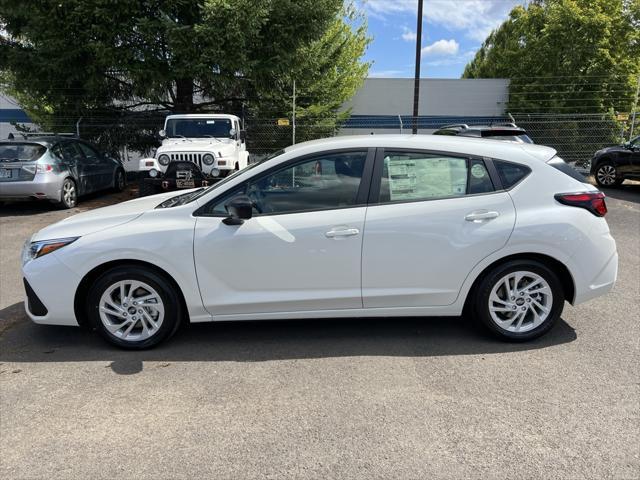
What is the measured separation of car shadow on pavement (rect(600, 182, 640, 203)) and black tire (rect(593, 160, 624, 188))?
0.65 ft

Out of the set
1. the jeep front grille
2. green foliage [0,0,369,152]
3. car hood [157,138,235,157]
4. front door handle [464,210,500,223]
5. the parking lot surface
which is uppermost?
green foliage [0,0,369,152]

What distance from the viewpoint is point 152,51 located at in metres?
12.3

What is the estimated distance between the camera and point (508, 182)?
3912 millimetres

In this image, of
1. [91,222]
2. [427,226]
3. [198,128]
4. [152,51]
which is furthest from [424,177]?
[152,51]

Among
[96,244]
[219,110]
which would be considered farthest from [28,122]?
[96,244]

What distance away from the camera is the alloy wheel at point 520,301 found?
154 inches

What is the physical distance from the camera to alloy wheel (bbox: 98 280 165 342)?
3818 millimetres

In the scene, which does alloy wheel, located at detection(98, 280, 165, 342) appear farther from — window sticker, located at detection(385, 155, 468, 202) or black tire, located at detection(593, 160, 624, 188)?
black tire, located at detection(593, 160, 624, 188)

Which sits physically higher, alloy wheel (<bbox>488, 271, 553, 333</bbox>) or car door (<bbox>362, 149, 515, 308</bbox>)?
car door (<bbox>362, 149, 515, 308</bbox>)

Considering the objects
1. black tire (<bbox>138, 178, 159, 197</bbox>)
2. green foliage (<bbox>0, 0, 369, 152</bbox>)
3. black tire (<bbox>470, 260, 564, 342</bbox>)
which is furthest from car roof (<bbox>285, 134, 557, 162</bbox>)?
green foliage (<bbox>0, 0, 369, 152</bbox>)

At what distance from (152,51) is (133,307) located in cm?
1024

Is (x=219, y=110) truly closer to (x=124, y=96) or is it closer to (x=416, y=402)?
(x=124, y=96)

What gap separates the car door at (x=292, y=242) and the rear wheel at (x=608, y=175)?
11587mm

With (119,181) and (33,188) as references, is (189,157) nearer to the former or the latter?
(33,188)
